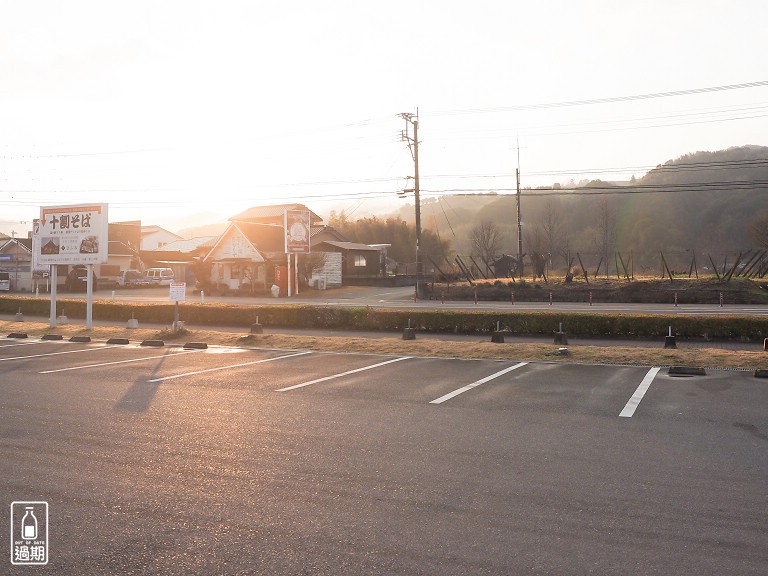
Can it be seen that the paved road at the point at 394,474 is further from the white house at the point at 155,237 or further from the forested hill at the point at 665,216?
the white house at the point at 155,237

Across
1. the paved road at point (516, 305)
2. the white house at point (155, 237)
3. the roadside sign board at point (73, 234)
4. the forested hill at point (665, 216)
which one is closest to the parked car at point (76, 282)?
the paved road at point (516, 305)

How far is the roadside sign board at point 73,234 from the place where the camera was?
2238 centimetres

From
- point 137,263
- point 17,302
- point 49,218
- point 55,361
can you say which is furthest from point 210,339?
point 137,263

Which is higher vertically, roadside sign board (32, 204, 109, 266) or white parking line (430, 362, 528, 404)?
roadside sign board (32, 204, 109, 266)

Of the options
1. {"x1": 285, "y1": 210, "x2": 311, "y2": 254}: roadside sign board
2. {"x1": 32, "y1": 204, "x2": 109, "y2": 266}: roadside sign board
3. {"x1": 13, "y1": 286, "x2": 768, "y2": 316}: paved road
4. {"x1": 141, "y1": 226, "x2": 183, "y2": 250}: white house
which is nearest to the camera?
{"x1": 32, "y1": 204, "x2": 109, "y2": 266}: roadside sign board

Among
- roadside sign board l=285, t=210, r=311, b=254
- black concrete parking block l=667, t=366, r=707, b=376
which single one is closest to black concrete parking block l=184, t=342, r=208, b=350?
black concrete parking block l=667, t=366, r=707, b=376

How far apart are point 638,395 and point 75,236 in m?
19.9

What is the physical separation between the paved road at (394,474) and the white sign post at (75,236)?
11490 millimetres

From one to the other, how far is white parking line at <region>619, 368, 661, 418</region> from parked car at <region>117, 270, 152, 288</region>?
179ft

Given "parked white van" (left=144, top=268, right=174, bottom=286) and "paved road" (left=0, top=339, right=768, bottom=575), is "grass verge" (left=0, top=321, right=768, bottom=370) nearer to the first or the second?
"paved road" (left=0, top=339, right=768, bottom=575)

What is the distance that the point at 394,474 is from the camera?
6.25 meters

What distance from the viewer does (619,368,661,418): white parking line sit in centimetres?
914

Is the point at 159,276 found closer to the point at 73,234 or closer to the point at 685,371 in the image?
the point at 73,234

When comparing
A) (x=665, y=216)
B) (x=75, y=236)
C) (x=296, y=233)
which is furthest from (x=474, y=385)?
(x=665, y=216)
